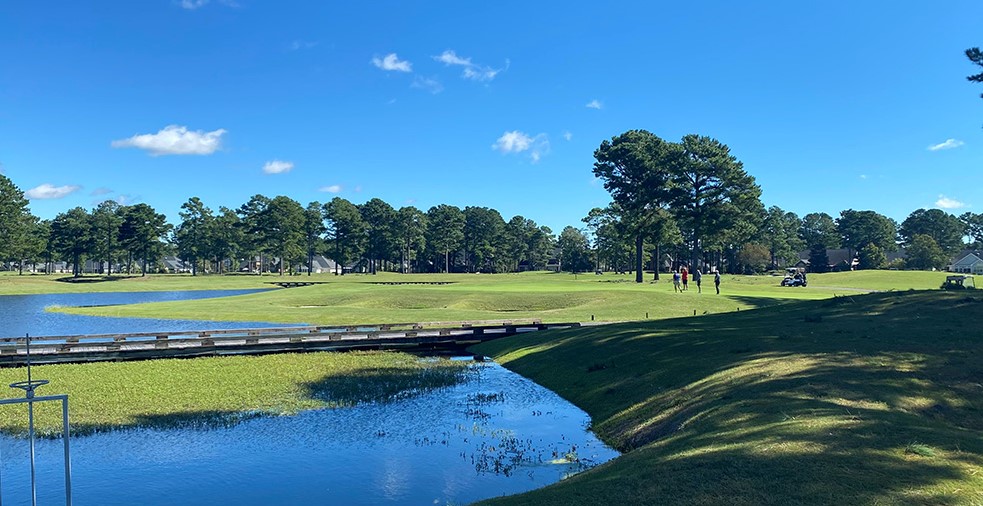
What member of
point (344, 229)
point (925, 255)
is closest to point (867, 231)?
point (925, 255)

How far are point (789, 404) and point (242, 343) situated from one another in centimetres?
3144

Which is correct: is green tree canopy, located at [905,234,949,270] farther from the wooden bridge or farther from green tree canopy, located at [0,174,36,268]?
green tree canopy, located at [0,174,36,268]

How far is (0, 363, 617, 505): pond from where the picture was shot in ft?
47.7

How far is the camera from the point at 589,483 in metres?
11.1

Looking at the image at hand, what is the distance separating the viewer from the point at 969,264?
159m

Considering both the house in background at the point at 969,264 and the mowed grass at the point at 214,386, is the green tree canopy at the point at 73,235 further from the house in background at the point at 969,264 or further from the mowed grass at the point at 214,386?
the house in background at the point at 969,264

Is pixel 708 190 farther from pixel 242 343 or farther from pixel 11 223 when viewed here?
pixel 11 223

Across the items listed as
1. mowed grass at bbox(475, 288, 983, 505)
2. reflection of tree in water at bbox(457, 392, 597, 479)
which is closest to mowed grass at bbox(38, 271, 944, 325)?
mowed grass at bbox(475, 288, 983, 505)

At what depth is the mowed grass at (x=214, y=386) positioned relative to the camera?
21344 mm

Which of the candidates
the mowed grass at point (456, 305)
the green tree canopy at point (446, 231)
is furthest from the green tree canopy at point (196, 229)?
the mowed grass at point (456, 305)

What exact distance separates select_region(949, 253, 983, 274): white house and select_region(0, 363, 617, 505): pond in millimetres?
178568

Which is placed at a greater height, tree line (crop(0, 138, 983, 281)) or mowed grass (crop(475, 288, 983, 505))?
tree line (crop(0, 138, 983, 281))

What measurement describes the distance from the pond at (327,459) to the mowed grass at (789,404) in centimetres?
247

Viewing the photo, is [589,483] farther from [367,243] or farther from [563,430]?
[367,243]
